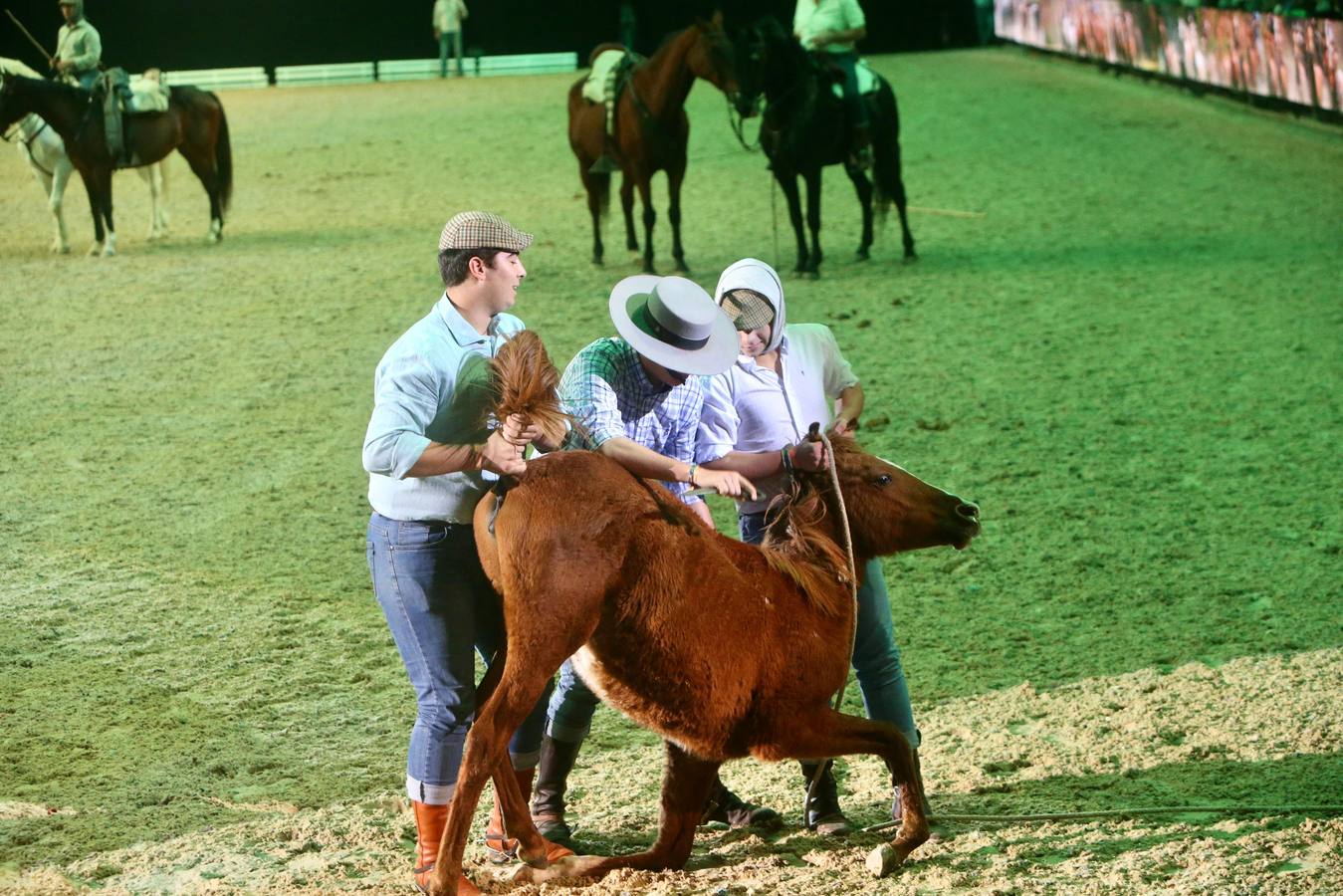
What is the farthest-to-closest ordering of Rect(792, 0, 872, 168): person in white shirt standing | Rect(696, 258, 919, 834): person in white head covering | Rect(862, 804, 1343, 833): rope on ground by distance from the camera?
Rect(792, 0, 872, 168): person in white shirt standing → Rect(862, 804, 1343, 833): rope on ground → Rect(696, 258, 919, 834): person in white head covering

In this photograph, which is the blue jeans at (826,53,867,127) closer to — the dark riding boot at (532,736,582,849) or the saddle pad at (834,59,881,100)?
the saddle pad at (834,59,881,100)

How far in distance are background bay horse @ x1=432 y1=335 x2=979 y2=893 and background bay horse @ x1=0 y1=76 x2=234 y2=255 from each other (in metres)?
12.2

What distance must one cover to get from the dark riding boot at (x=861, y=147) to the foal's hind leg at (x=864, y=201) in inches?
A: 5.4

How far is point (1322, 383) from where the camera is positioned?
9.23m

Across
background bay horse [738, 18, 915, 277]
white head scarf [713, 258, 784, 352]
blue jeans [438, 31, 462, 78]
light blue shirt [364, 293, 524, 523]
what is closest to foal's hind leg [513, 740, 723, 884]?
light blue shirt [364, 293, 524, 523]

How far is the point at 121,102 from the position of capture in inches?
571

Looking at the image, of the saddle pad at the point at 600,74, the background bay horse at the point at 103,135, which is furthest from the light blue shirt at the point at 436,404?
the background bay horse at the point at 103,135

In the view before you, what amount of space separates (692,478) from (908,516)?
0.66m

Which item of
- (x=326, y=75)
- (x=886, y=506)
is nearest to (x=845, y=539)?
(x=886, y=506)

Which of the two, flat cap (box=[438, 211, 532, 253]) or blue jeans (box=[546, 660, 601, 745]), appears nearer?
flat cap (box=[438, 211, 532, 253])

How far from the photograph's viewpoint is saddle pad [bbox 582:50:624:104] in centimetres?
1309

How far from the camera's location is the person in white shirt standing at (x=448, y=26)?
2808 cm

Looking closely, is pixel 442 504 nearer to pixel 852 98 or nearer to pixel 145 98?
pixel 852 98

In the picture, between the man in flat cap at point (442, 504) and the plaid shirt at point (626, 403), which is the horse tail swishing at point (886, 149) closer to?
the plaid shirt at point (626, 403)
